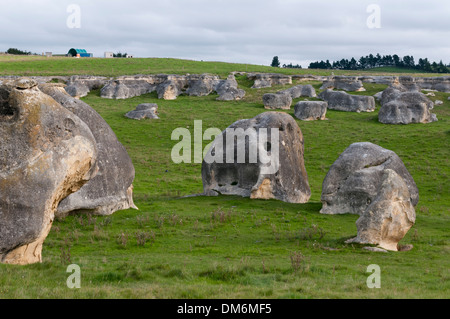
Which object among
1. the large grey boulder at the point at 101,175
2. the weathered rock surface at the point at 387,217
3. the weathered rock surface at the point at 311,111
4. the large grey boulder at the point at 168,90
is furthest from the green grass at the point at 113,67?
the weathered rock surface at the point at 387,217

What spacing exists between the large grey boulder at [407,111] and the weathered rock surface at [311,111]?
617 cm

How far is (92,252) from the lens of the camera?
18922mm

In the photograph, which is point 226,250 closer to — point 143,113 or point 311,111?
point 311,111

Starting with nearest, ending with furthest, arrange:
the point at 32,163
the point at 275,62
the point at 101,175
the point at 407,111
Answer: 1. the point at 32,163
2. the point at 101,175
3. the point at 407,111
4. the point at 275,62

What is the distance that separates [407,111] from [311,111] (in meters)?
10.0

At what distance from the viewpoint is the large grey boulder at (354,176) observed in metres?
25.3

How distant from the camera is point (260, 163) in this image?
29.5 meters

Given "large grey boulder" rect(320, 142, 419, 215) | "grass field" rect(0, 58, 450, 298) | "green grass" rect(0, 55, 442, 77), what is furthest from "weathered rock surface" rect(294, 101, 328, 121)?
"green grass" rect(0, 55, 442, 77)
